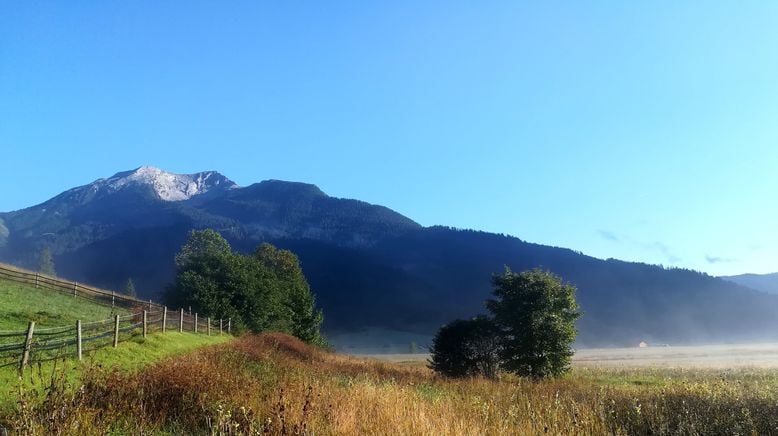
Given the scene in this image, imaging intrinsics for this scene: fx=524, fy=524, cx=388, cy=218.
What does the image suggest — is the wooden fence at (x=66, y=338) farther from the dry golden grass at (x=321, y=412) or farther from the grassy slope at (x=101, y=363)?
the dry golden grass at (x=321, y=412)

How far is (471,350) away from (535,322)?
216 inches

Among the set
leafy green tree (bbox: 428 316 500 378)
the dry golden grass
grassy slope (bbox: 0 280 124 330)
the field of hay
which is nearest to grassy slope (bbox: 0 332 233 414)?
the dry golden grass

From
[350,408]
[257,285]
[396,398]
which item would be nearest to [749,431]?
[396,398]

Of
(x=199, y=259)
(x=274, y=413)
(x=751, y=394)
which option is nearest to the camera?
(x=274, y=413)

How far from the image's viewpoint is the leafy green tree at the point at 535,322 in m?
31.3

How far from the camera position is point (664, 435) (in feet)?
27.1

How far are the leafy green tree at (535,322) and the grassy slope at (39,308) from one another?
25561mm

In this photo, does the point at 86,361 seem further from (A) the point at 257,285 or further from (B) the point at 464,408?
(A) the point at 257,285

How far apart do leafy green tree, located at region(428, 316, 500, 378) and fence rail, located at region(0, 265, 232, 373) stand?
17.7 metres

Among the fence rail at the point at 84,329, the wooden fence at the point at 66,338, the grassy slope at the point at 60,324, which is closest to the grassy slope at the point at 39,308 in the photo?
the grassy slope at the point at 60,324

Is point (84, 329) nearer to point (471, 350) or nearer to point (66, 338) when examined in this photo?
point (66, 338)

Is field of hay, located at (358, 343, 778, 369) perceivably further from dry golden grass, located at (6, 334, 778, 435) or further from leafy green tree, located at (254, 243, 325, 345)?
dry golden grass, located at (6, 334, 778, 435)

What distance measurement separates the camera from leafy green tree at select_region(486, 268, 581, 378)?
103 ft

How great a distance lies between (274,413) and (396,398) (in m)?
2.41
